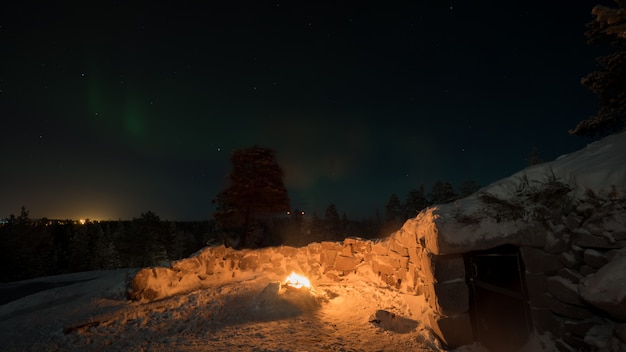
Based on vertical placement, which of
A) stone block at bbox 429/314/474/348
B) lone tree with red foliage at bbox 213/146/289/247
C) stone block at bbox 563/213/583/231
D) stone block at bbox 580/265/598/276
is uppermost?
lone tree with red foliage at bbox 213/146/289/247

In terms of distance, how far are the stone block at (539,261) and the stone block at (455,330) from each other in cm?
130

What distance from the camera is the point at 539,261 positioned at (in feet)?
12.0

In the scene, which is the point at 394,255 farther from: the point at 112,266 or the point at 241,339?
the point at 112,266

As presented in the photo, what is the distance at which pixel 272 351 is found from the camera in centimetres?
400

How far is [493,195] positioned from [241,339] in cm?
487

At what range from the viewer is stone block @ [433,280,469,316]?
4246 millimetres

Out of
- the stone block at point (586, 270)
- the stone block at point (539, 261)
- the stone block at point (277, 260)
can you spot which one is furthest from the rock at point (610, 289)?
the stone block at point (277, 260)

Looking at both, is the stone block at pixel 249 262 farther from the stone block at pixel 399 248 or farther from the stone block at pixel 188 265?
the stone block at pixel 399 248

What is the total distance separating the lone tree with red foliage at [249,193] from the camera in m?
15.8

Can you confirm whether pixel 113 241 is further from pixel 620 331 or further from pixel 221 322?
pixel 620 331

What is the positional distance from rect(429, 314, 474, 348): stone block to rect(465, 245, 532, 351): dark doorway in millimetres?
145

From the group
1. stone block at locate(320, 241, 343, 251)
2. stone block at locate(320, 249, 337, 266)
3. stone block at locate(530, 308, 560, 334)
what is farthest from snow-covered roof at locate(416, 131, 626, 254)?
stone block at locate(320, 249, 337, 266)

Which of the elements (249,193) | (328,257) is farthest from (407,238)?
(249,193)

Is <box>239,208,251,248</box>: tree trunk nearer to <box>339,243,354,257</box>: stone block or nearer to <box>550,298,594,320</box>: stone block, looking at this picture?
<box>339,243,354,257</box>: stone block
